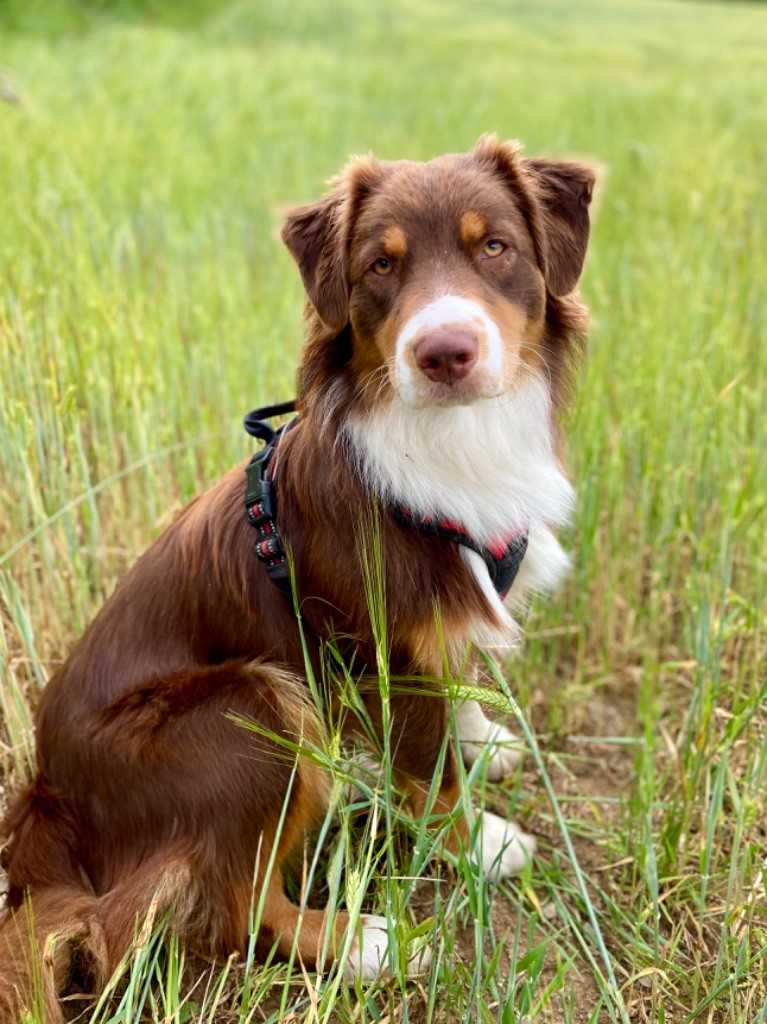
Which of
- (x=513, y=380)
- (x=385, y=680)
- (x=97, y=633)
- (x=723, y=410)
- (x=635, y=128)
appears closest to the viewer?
(x=385, y=680)

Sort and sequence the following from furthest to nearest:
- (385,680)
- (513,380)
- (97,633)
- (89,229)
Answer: (89,229)
(97,633)
(513,380)
(385,680)

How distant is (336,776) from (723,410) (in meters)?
1.99

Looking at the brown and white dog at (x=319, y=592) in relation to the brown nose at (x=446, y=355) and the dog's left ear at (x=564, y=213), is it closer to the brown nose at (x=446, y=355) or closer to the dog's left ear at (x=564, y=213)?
the dog's left ear at (x=564, y=213)

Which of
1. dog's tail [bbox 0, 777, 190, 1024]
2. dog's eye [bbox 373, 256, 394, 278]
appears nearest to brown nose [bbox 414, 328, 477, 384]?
dog's eye [bbox 373, 256, 394, 278]

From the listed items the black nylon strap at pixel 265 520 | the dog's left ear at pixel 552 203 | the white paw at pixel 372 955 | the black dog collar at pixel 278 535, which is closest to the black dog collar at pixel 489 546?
the black dog collar at pixel 278 535

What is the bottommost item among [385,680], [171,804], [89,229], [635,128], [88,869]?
[88,869]

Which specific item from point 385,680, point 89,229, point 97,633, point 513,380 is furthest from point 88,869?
point 89,229

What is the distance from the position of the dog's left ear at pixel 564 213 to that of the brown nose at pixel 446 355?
0.43m

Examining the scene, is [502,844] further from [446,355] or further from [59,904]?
[446,355]

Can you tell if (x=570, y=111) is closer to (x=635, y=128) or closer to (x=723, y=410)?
(x=635, y=128)

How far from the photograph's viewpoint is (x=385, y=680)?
68.7 inches

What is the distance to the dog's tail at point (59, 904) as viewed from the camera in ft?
6.13

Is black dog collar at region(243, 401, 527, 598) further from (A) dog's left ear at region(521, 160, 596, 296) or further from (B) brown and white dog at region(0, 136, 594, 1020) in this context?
(A) dog's left ear at region(521, 160, 596, 296)

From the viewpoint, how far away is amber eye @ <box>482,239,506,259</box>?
2098 mm
